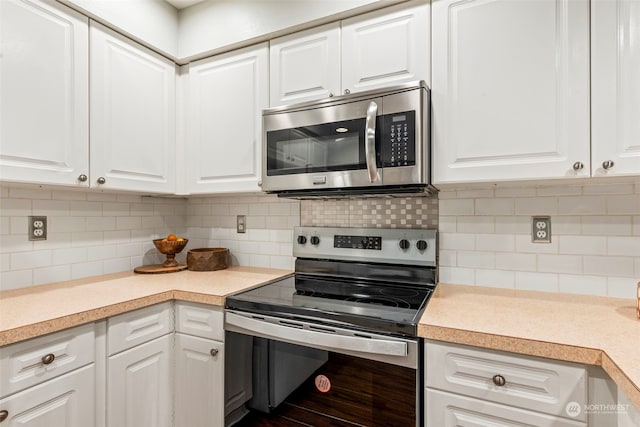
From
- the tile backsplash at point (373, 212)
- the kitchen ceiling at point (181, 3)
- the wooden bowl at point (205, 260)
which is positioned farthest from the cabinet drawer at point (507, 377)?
the kitchen ceiling at point (181, 3)

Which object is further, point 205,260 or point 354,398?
point 205,260

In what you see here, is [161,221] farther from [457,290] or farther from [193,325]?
[457,290]

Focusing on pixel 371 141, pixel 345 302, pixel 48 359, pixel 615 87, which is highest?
pixel 615 87

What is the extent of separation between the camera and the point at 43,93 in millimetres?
1353

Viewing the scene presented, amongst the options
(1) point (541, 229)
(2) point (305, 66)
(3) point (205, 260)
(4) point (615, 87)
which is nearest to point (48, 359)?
(3) point (205, 260)

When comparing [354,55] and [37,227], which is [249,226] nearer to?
[37,227]

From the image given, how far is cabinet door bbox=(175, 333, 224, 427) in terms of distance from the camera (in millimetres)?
1397

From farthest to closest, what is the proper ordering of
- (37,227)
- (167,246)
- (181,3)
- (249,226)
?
(249,226), (167,246), (181,3), (37,227)

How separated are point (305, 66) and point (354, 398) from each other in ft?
4.58

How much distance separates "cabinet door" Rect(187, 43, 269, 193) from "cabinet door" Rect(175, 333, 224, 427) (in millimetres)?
765

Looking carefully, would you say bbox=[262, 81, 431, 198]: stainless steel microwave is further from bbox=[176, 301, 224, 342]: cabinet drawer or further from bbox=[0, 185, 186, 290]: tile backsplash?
bbox=[0, 185, 186, 290]: tile backsplash

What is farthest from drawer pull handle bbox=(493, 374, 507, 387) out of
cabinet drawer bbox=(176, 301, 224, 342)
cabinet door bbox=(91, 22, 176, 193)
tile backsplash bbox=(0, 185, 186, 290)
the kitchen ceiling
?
the kitchen ceiling

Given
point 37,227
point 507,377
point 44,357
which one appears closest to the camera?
point 507,377

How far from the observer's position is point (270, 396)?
4.33 ft
